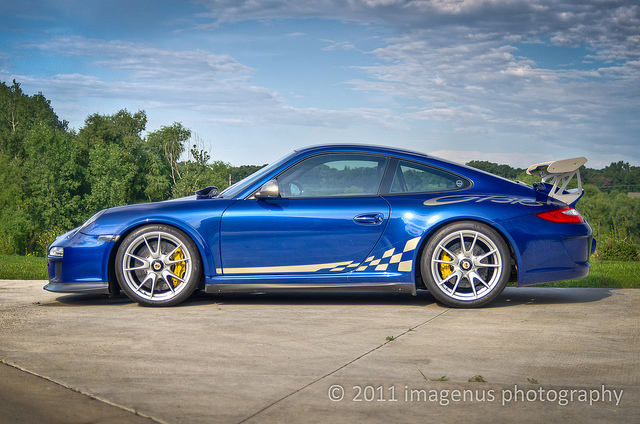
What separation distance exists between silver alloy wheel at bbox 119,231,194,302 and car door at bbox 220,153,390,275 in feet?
1.29

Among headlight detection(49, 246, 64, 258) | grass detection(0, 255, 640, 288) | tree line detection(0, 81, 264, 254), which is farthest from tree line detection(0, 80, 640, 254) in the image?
headlight detection(49, 246, 64, 258)

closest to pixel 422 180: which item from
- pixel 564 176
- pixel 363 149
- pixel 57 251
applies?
pixel 363 149

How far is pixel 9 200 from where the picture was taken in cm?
6638

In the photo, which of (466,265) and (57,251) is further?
(57,251)

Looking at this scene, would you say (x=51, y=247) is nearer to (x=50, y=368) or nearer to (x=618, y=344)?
(x=50, y=368)

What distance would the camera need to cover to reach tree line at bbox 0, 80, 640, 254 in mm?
65562

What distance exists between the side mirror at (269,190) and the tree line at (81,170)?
5617 centimetres

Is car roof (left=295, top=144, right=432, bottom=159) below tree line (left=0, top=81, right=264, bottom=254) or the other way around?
below

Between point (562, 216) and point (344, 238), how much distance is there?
194cm

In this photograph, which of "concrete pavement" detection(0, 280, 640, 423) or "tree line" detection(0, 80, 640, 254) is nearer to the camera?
"concrete pavement" detection(0, 280, 640, 423)

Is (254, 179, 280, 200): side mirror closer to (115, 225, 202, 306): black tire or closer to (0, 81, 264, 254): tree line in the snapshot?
(115, 225, 202, 306): black tire

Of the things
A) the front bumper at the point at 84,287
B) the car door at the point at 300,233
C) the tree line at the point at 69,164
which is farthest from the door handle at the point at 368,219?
the tree line at the point at 69,164

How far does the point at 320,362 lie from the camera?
11.2 ft

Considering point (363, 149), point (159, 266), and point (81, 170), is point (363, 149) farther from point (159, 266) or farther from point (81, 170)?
point (81, 170)
